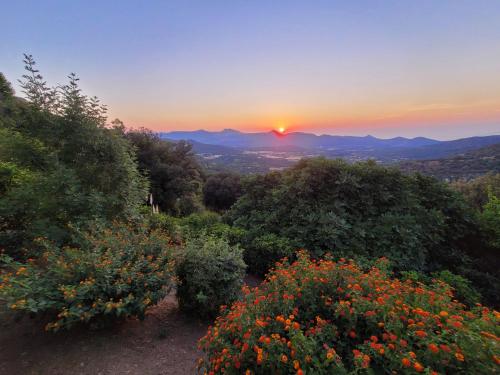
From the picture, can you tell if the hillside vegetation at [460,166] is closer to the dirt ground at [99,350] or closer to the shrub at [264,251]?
the shrub at [264,251]

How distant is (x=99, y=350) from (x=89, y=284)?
2.74 feet

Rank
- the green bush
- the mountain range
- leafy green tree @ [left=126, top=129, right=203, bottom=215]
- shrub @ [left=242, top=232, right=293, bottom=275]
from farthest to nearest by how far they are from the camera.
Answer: the mountain range, leafy green tree @ [left=126, top=129, right=203, bottom=215], shrub @ [left=242, top=232, right=293, bottom=275], the green bush

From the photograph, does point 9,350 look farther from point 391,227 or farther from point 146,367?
point 391,227

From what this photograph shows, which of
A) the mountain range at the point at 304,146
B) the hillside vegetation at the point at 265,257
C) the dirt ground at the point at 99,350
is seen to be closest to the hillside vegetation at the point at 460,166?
the hillside vegetation at the point at 265,257

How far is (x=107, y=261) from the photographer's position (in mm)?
2996

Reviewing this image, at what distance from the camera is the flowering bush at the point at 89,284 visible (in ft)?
8.43

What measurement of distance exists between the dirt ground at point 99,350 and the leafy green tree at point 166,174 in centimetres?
1109

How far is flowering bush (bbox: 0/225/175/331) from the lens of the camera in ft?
8.43

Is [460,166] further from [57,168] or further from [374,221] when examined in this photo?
[57,168]

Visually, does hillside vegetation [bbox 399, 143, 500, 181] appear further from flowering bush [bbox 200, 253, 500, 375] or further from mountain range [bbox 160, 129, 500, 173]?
mountain range [bbox 160, 129, 500, 173]

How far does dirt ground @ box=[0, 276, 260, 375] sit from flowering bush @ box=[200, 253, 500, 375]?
1220 mm

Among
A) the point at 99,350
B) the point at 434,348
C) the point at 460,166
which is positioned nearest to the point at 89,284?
the point at 99,350

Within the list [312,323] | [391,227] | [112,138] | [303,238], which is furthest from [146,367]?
[391,227]

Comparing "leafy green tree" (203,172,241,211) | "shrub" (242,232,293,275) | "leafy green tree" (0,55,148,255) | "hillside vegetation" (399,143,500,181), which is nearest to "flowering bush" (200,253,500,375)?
"shrub" (242,232,293,275)
